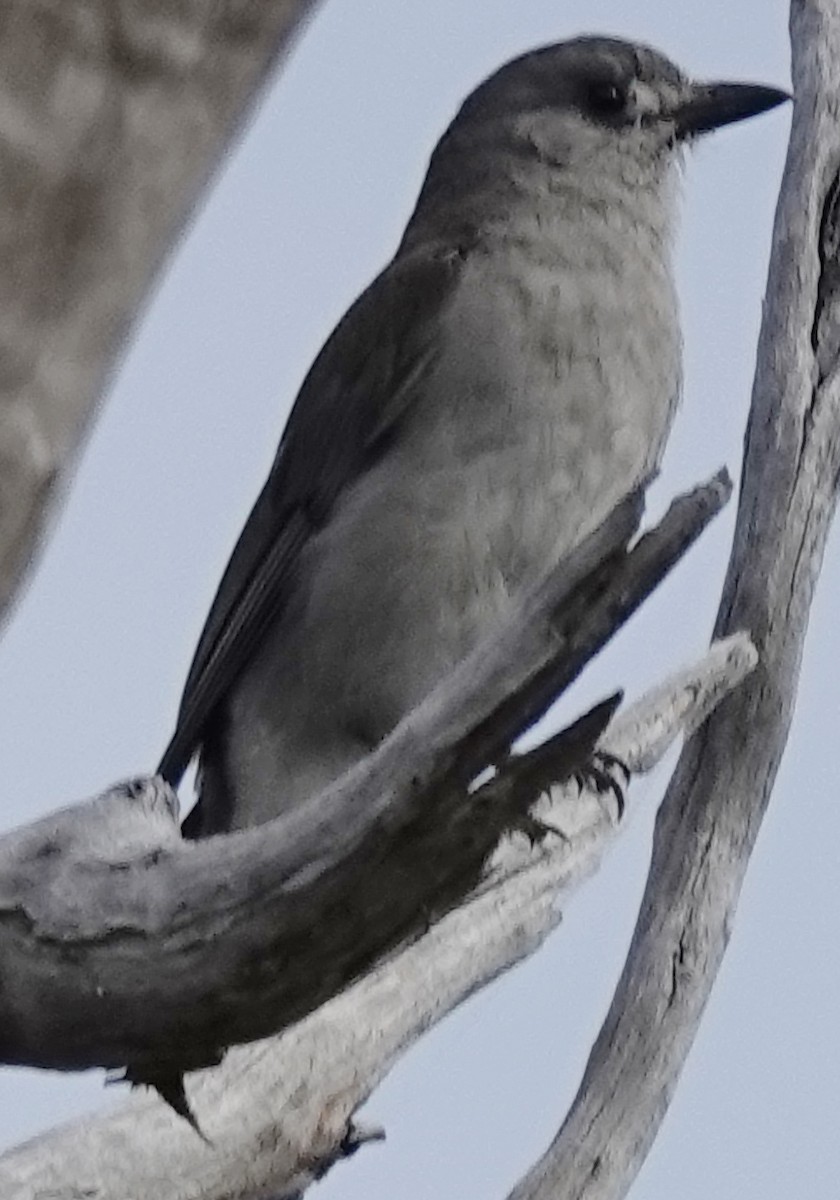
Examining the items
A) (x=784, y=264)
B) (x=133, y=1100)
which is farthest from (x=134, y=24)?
(x=784, y=264)

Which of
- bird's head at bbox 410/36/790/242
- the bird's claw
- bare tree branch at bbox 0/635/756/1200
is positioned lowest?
bare tree branch at bbox 0/635/756/1200

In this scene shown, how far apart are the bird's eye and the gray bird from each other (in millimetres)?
83

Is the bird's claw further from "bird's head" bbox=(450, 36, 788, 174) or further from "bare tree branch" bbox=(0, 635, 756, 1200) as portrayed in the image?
"bird's head" bbox=(450, 36, 788, 174)

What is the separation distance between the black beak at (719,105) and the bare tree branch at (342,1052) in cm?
159

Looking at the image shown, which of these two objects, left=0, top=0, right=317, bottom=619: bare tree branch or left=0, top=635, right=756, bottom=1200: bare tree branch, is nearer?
left=0, top=0, right=317, bottom=619: bare tree branch

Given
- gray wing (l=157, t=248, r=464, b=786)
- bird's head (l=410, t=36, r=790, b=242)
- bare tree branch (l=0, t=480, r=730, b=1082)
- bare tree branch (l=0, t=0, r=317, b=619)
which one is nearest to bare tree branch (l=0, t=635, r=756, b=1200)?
bare tree branch (l=0, t=480, r=730, b=1082)

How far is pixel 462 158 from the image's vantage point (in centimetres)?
346

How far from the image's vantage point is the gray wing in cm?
290

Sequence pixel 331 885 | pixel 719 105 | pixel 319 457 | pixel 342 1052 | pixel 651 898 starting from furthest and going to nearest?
pixel 719 105 → pixel 319 457 → pixel 651 898 → pixel 342 1052 → pixel 331 885

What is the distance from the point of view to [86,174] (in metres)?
0.29

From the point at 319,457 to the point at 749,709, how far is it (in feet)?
4.19

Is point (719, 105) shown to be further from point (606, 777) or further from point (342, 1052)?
point (342, 1052)

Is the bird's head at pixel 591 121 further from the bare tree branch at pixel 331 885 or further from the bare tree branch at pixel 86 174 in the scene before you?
the bare tree branch at pixel 86 174

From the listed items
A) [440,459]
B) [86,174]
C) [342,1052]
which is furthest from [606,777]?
[86,174]
